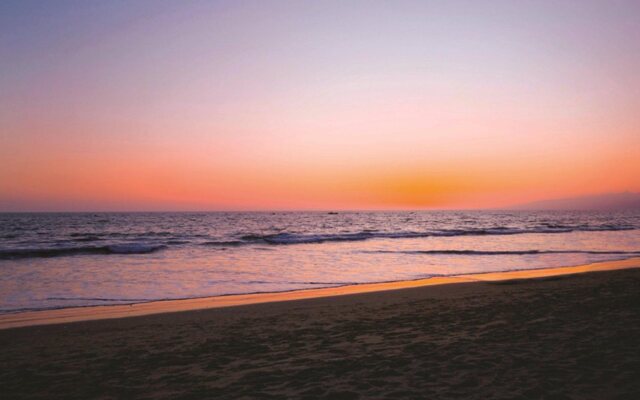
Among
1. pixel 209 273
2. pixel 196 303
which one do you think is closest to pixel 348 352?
pixel 196 303

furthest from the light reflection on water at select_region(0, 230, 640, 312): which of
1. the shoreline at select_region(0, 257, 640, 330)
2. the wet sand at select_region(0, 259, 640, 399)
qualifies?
the wet sand at select_region(0, 259, 640, 399)

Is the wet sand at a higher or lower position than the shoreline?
higher

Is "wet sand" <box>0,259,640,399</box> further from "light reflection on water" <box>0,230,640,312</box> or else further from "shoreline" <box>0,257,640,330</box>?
"light reflection on water" <box>0,230,640,312</box>

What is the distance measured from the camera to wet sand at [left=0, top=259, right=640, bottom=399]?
574 centimetres

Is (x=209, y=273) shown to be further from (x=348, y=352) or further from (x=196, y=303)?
(x=348, y=352)

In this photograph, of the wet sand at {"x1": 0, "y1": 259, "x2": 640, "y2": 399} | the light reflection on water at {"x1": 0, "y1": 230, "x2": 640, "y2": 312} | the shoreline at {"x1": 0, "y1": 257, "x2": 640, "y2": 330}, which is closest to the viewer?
the wet sand at {"x1": 0, "y1": 259, "x2": 640, "y2": 399}

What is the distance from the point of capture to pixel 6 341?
8922 millimetres

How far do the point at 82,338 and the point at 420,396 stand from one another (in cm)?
730

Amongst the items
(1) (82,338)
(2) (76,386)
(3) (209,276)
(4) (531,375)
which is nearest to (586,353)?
(4) (531,375)

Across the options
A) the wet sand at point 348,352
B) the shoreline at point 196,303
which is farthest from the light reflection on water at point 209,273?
the wet sand at point 348,352

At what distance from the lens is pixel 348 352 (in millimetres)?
7301

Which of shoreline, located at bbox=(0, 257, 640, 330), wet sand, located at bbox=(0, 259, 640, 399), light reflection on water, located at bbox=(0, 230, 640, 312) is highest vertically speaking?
wet sand, located at bbox=(0, 259, 640, 399)

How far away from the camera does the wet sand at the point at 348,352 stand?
18.8 ft

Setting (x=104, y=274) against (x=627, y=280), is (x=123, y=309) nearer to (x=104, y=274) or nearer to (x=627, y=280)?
(x=104, y=274)
